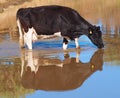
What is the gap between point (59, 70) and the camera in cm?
1273


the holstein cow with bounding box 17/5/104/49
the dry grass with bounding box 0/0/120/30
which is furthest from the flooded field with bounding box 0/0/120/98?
the dry grass with bounding box 0/0/120/30

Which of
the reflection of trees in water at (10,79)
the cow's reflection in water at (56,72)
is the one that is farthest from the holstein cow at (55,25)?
the reflection of trees in water at (10,79)

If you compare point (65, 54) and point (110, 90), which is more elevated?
point (110, 90)

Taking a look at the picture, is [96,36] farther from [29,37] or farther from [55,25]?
[29,37]

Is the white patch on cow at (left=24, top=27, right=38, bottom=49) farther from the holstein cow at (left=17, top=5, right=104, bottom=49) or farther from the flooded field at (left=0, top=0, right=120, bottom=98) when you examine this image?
the flooded field at (left=0, top=0, right=120, bottom=98)

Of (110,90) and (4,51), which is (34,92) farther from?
(4,51)

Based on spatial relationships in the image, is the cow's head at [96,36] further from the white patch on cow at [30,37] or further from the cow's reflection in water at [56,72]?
the white patch on cow at [30,37]

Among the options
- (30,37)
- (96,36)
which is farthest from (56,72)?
(30,37)

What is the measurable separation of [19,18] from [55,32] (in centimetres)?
141

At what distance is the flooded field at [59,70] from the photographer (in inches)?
415

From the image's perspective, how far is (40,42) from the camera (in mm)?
17859

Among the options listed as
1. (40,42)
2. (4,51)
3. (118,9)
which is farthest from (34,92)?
(118,9)

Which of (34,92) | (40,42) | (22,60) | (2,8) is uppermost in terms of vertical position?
(34,92)

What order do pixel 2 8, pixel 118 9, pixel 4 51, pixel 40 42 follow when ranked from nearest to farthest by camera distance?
pixel 4 51 < pixel 40 42 < pixel 118 9 < pixel 2 8
